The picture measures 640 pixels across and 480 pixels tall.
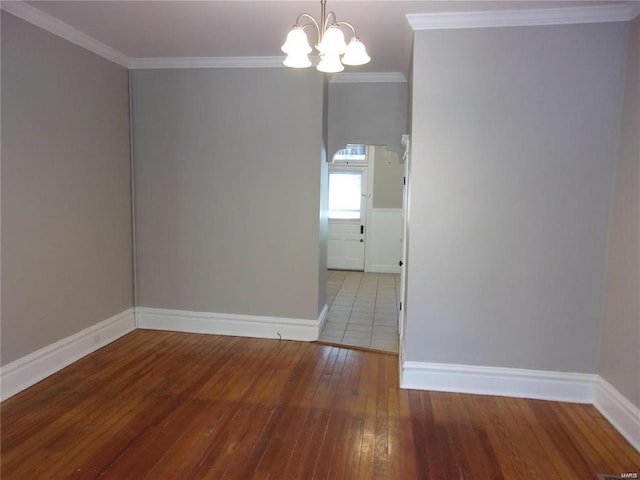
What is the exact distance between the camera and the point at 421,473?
90.0 inches

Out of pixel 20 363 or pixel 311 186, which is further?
pixel 311 186

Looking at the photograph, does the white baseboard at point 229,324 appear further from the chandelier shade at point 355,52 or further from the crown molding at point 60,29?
the chandelier shade at point 355,52

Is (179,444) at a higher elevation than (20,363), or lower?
lower

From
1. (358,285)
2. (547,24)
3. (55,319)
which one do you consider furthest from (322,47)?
(358,285)

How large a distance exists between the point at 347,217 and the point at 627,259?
5696 millimetres

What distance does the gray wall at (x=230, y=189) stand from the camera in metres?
4.11

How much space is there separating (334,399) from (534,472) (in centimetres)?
132

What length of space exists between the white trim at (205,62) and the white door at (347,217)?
412 centimetres

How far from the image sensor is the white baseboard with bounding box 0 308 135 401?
300 cm

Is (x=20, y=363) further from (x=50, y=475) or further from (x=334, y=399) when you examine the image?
(x=334, y=399)

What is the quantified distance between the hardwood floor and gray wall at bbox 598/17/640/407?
15.2 inches

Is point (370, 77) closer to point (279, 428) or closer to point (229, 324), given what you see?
point (229, 324)

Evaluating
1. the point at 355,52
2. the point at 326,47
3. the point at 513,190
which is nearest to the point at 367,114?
the point at 513,190

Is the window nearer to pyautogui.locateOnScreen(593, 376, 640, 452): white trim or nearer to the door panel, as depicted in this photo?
the door panel
